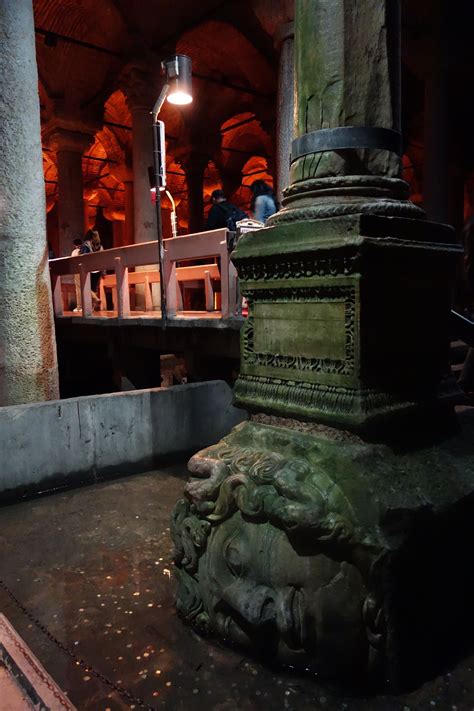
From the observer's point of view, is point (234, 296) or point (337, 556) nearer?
point (337, 556)

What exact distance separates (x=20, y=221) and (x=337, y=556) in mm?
4064

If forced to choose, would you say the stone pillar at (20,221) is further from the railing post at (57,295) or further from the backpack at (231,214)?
the railing post at (57,295)

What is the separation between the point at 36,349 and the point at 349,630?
387 centimetres

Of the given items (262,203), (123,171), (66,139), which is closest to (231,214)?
(262,203)

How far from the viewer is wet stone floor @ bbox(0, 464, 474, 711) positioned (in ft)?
6.14

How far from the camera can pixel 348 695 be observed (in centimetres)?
188

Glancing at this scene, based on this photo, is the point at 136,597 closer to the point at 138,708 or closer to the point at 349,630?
the point at 138,708

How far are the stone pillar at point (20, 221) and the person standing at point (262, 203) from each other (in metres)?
2.52

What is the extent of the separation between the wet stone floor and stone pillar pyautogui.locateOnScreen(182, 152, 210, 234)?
13.0m

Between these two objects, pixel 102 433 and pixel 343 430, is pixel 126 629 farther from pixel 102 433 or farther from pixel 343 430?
pixel 102 433

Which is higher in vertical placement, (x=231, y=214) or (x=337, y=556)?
(x=231, y=214)

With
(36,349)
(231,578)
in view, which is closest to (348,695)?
(231,578)

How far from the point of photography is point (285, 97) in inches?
306

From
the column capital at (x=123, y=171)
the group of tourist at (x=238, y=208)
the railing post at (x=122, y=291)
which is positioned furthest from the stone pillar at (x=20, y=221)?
the column capital at (x=123, y=171)
